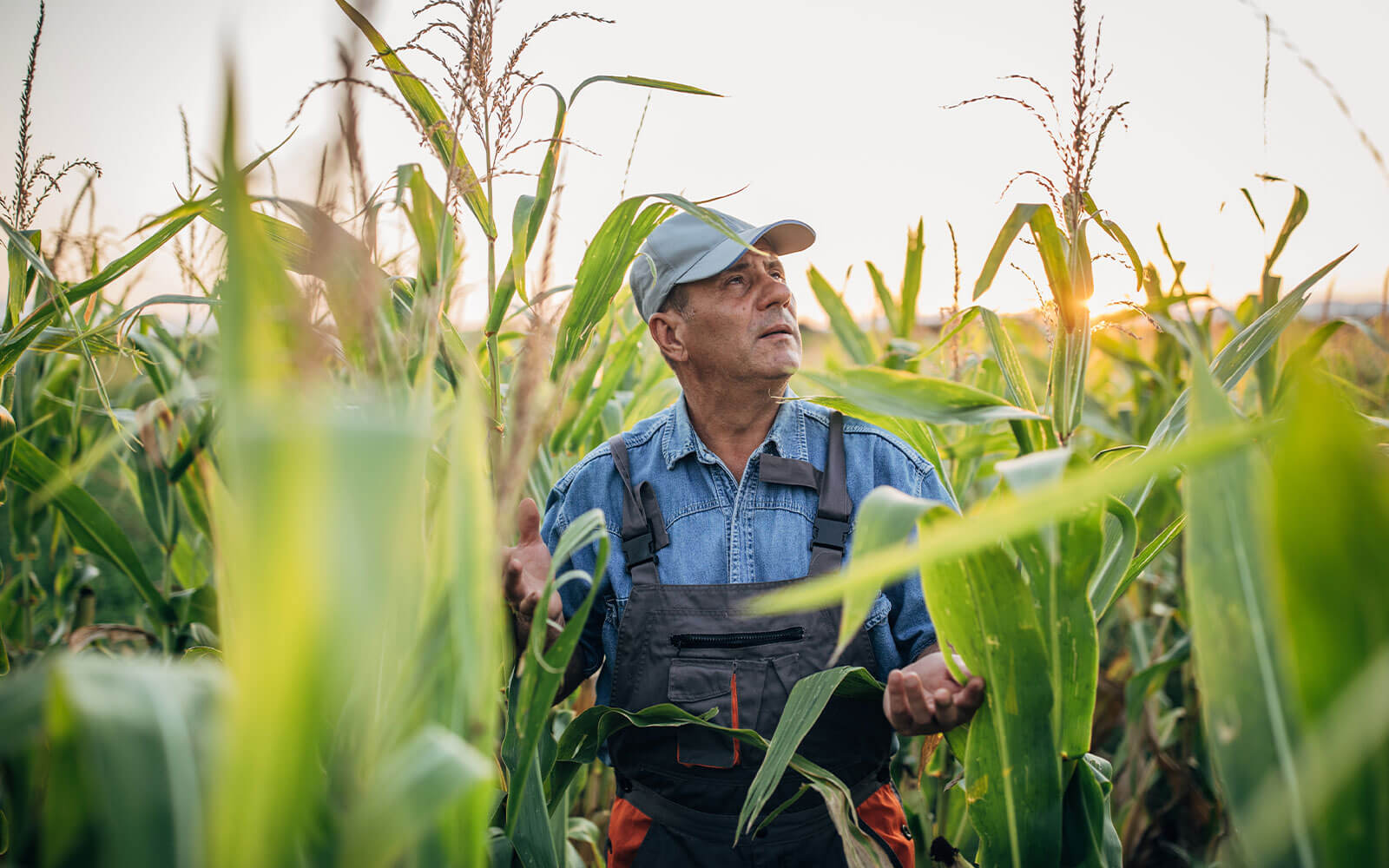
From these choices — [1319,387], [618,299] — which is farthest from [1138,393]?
[1319,387]

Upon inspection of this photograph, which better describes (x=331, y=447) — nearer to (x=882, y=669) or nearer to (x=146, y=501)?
(x=882, y=669)

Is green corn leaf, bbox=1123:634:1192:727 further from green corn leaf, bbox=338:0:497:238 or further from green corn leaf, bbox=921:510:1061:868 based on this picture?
green corn leaf, bbox=338:0:497:238

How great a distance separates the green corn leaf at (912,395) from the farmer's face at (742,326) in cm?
62

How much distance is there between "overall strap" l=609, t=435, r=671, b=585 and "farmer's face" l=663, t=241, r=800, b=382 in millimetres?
272

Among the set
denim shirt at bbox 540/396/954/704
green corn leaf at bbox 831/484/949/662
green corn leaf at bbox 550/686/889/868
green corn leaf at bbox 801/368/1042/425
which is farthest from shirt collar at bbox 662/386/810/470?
green corn leaf at bbox 831/484/949/662

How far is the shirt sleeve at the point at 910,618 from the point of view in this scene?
1.13 metres

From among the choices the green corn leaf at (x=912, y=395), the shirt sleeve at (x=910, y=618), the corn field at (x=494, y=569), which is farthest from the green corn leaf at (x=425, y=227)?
the shirt sleeve at (x=910, y=618)

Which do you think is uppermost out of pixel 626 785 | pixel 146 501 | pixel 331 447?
pixel 331 447

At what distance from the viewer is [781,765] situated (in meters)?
0.75

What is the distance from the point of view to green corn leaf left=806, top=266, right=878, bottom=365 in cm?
183

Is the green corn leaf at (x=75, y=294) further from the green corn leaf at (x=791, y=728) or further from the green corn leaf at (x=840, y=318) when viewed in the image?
the green corn leaf at (x=840, y=318)

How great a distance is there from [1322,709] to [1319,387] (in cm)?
18

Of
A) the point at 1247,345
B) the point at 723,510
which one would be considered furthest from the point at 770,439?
the point at 1247,345

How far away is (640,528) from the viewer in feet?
4.09
